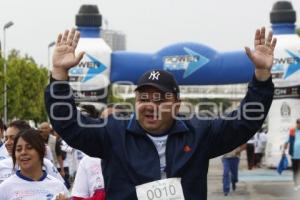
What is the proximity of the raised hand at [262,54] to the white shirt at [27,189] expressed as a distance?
1.94 metres

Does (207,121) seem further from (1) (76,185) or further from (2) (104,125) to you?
(1) (76,185)

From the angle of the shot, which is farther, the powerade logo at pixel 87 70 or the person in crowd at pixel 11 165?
the powerade logo at pixel 87 70

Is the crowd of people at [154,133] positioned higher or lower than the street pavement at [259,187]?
higher

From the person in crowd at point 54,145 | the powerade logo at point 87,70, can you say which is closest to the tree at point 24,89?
the powerade logo at point 87,70

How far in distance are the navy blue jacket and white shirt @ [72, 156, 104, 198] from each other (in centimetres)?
215

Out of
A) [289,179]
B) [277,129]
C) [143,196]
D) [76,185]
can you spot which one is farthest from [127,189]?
[277,129]

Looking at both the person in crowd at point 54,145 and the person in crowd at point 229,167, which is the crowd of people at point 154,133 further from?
the person in crowd at point 229,167

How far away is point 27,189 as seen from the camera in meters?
5.19

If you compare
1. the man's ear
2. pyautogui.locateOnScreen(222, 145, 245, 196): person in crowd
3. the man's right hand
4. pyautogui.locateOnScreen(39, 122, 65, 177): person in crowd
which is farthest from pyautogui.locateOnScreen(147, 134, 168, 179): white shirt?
pyautogui.locateOnScreen(222, 145, 245, 196): person in crowd

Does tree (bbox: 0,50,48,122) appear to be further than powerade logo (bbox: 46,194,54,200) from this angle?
Yes

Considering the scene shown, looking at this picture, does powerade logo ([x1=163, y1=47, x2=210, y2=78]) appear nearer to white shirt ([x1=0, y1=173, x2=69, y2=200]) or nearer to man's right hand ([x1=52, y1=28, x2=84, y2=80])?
white shirt ([x1=0, y1=173, x2=69, y2=200])

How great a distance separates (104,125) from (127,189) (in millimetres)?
345

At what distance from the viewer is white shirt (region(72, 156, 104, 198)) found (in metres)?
6.05

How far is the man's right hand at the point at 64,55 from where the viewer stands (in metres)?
3.76
